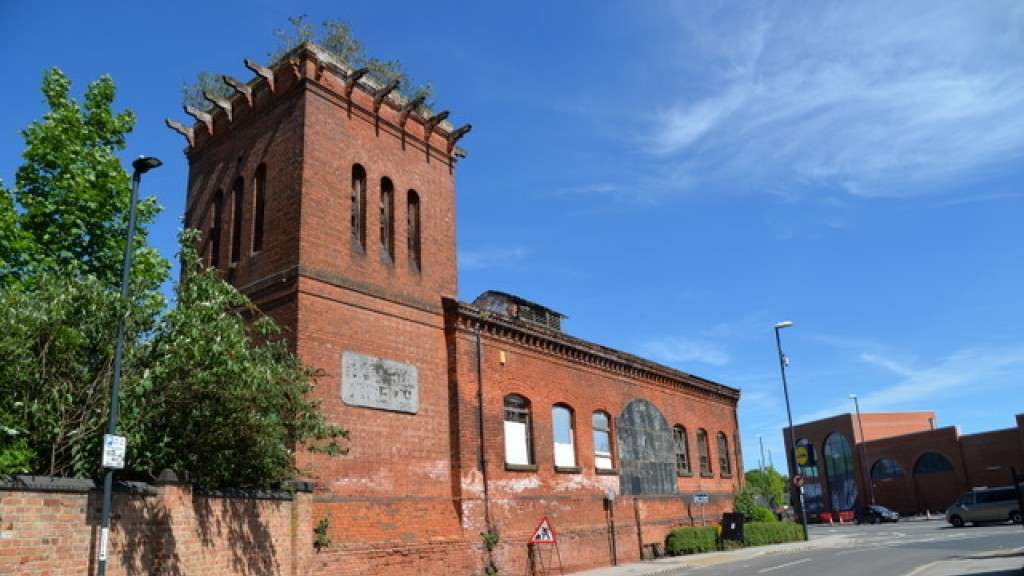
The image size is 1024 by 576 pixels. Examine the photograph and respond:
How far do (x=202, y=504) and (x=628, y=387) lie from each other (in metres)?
17.8

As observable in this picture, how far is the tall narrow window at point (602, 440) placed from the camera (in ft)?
81.5

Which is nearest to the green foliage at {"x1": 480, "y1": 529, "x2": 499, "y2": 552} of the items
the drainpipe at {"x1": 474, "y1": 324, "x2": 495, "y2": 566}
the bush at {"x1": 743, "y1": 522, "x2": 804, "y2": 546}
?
the drainpipe at {"x1": 474, "y1": 324, "x2": 495, "y2": 566}

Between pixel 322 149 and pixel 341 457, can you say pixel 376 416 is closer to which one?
pixel 341 457

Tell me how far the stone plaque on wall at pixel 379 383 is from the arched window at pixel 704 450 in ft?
58.6

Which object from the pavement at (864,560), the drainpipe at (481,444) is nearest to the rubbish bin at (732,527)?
the pavement at (864,560)

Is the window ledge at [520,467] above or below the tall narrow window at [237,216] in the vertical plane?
below

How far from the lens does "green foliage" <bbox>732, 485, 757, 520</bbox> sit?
33.3 m

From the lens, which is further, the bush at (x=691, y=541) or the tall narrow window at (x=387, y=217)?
the bush at (x=691, y=541)

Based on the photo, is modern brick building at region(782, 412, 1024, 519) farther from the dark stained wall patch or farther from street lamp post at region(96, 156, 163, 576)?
street lamp post at region(96, 156, 163, 576)

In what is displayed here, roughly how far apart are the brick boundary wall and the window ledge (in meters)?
6.72

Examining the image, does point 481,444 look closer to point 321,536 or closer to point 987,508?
point 321,536

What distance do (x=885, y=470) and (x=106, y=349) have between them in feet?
218

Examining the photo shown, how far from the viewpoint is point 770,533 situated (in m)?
31.9

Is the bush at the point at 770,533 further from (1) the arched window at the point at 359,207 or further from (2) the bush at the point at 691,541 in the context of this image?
(1) the arched window at the point at 359,207
